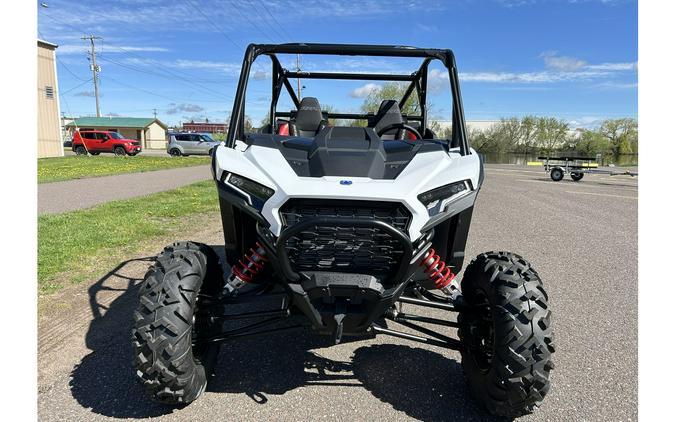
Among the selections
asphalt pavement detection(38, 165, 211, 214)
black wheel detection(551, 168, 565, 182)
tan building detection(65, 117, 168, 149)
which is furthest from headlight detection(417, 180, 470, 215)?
tan building detection(65, 117, 168, 149)

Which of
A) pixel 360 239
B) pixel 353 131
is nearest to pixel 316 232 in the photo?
pixel 360 239

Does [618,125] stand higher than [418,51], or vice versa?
[618,125]

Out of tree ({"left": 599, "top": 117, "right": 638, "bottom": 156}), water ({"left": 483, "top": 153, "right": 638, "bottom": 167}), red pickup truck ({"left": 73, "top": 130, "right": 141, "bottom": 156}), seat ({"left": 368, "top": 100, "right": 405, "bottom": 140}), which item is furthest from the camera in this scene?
tree ({"left": 599, "top": 117, "right": 638, "bottom": 156})

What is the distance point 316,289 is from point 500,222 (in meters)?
7.47

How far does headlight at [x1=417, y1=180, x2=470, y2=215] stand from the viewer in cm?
249

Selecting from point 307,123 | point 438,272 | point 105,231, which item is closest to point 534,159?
point 105,231

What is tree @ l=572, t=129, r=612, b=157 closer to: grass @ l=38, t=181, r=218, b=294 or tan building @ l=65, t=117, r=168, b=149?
grass @ l=38, t=181, r=218, b=294

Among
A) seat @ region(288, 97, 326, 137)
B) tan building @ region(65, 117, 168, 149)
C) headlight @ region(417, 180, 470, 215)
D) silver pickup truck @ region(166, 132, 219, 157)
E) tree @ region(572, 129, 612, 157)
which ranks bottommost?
headlight @ region(417, 180, 470, 215)

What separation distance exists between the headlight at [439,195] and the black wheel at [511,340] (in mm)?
517

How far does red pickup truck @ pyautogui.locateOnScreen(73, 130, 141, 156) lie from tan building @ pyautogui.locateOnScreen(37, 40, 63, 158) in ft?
4.76

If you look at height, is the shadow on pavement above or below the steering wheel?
below

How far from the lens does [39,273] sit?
4.89 meters

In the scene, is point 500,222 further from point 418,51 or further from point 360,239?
point 360,239

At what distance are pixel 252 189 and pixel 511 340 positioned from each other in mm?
1643
